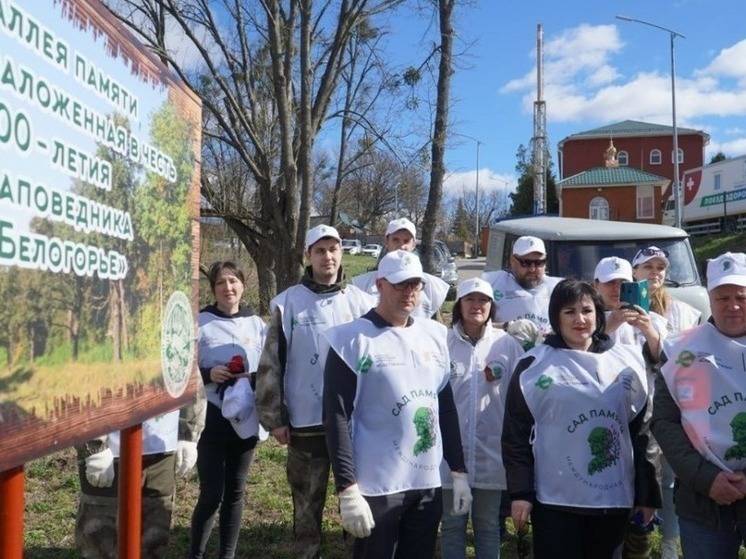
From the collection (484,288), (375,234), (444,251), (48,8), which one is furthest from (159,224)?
(375,234)

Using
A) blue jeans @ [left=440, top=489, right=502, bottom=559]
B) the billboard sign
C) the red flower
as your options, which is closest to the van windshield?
blue jeans @ [left=440, top=489, right=502, bottom=559]

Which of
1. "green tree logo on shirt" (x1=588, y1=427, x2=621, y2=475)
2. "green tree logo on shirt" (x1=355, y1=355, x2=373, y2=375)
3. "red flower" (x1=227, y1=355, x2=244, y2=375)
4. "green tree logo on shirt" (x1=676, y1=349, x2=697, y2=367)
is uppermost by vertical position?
"green tree logo on shirt" (x1=676, y1=349, x2=697, y2=367)

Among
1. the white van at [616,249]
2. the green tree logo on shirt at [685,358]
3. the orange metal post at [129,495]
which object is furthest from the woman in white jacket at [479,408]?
the white van at [616,249]

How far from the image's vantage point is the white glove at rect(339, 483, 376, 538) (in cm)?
296

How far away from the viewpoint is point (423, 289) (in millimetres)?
4750

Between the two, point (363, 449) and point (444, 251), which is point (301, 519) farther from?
point (444, 251)

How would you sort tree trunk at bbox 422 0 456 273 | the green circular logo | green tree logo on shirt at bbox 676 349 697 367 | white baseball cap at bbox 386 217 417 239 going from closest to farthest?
the green circular logo < green tree logo on shirt at bbox 676 349 697 367 < white baseball cap at bbox 386 217 417 239 < tree trunk at bbox 422 0 456 273

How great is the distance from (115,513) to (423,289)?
228 centimetres

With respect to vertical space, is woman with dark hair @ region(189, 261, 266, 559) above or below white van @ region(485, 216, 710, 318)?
below

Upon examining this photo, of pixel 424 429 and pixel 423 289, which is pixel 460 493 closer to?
pixel 424 429

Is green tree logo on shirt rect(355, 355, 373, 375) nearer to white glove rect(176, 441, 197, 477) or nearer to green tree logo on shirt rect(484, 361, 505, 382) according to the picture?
green tree logo on shirt rect(484, 361, 505, 382)

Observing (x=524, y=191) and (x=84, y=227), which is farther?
(x=524, y=191)

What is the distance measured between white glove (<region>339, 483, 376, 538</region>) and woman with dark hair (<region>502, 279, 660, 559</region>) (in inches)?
28.7

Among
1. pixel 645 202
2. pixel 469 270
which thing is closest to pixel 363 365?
pixel 469 270
